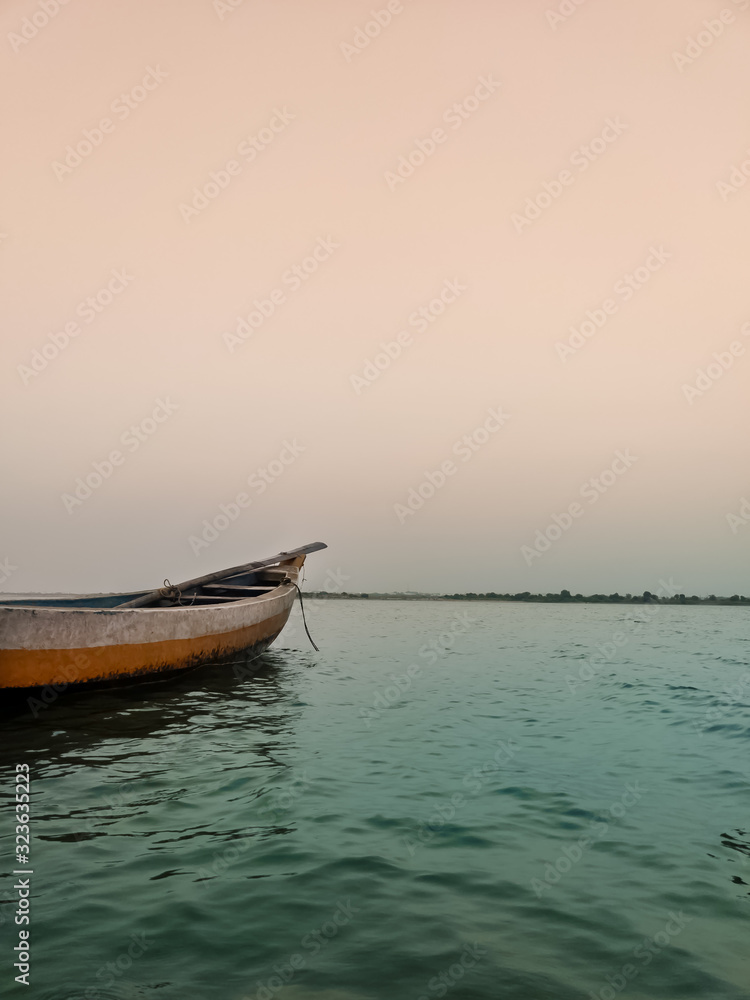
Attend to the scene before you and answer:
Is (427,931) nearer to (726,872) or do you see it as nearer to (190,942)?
(190,942)

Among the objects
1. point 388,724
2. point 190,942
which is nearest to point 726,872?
point 190,942

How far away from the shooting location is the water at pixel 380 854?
308 centimetres

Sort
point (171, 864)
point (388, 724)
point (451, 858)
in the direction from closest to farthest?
point (171, 864), point (451, 858), point (388, 724)

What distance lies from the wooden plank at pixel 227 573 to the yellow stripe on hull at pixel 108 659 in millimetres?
769

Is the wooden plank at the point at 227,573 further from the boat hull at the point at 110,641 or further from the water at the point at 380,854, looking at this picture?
the water at the point at 380,854

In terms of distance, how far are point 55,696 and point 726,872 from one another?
28.2 feet

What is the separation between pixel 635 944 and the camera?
11.1 ft

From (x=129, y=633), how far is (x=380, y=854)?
7000 mm

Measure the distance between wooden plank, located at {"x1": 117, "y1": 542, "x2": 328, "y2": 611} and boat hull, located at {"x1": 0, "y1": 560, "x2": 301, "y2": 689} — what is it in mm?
541

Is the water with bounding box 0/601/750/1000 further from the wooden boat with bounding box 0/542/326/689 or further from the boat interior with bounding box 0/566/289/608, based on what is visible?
the boat interior with bounding box 0/566/289/608

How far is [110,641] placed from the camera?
10078mm

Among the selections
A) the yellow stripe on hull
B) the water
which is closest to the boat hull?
the yellow stripe on hull

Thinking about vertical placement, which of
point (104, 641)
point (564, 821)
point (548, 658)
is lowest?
point (548, 658)

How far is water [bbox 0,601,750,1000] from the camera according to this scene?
308cm
